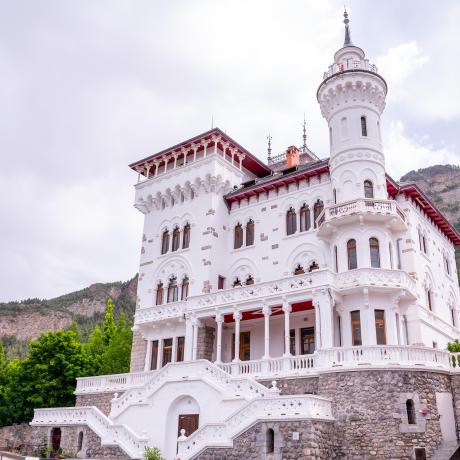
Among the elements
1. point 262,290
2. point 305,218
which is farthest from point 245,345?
point 305,218

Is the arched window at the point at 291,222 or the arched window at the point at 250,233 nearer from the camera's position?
the arched window at the point at 291,222

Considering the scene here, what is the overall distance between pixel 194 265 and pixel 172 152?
8966 mm

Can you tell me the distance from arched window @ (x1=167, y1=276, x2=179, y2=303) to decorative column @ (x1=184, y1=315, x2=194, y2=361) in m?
3.98

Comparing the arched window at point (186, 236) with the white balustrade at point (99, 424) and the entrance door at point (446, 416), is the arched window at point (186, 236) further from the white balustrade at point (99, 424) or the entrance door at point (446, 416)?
the entrance door at point (446, 416)

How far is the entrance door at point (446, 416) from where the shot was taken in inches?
870

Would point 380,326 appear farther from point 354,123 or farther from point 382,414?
point 354,123

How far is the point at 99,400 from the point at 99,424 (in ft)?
15.6

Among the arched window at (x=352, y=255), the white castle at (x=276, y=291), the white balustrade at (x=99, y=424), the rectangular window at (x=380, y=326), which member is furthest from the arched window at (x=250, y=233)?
the white balustrade at (x=99, y=424)

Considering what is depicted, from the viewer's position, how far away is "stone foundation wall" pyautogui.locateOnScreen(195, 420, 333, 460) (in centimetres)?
1956

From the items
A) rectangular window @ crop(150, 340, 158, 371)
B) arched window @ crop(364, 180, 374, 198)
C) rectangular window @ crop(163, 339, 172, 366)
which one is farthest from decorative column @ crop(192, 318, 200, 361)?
arched window @ crop(364, 180, 374, 198)

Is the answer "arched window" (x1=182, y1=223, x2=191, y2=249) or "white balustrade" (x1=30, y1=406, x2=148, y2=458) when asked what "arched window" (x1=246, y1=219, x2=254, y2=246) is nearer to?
"arched window" (x1=182, y1=223, x2=191, y2=249)

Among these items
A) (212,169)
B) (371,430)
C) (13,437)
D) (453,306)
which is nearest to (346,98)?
(212,169)

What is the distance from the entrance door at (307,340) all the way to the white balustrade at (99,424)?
9.98 metres

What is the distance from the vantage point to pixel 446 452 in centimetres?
2078
